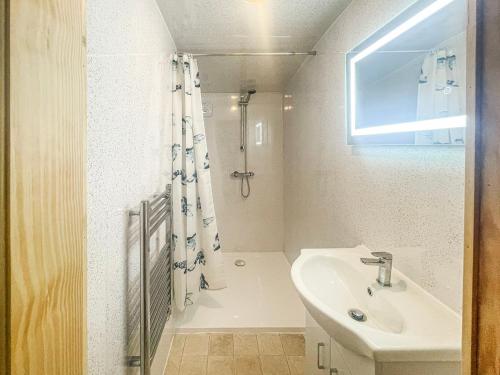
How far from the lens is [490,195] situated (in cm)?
41

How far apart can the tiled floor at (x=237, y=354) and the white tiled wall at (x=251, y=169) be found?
165cm

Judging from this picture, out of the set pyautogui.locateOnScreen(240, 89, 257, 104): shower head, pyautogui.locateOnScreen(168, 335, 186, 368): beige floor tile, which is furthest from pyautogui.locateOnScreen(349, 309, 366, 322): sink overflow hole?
pyautogui.locateOnScreen(240, 89, 257, 104): shower head

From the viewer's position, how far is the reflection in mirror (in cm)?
91

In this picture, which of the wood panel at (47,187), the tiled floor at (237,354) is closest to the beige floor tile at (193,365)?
the tiled floor at (237,354)

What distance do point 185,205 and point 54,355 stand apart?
5.85ft

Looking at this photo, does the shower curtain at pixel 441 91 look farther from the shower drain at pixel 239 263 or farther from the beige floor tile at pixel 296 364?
the shower drain at pixel 239 263

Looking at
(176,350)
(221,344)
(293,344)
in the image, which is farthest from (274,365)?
(176,350)

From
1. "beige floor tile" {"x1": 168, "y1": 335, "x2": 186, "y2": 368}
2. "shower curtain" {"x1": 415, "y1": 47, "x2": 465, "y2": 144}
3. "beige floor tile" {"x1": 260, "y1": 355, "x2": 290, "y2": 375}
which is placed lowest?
"beige floor tile" {"x1": 260, "y1": 355, "x2": 290, "y2": 375}

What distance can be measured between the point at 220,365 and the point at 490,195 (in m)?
1.85

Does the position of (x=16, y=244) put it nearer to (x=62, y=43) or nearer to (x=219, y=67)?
(x=62, y=43)

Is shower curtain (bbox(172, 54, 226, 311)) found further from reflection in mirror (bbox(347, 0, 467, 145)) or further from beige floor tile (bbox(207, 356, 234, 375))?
reflection in mirror (bbox(347, 0, 467, 145))

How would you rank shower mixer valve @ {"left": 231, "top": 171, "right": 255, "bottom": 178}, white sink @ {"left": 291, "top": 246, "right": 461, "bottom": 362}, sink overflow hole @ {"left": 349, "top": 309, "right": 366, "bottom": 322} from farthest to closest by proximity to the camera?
shower mixer valve @ {"left": 231, "top": 171, "right": 255, "bottom": 178}
sink overflow hole @ {"left": 349, "top": 309, "right": 366, "bottom": 322}
white sink @ {"left": 291, "top": 246, "right": 461, "bottom": 362}

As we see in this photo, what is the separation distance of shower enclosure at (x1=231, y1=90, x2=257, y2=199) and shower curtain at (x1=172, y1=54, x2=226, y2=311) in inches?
54.5

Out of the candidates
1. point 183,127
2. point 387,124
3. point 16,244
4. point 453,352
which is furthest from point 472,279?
point 183,127
